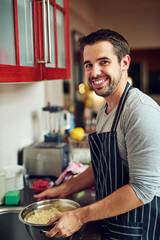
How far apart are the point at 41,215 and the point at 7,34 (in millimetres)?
715

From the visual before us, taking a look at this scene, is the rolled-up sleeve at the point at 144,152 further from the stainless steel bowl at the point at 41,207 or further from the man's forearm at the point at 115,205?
the stainless steel bowl at the point at 41,207

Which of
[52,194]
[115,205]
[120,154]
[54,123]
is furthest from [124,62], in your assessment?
[54,123]

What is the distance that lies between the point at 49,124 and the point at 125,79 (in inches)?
39.7

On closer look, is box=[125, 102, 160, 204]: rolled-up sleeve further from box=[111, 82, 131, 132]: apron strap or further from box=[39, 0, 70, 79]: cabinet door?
box=[39, 0, 70, 79]: cabinet door

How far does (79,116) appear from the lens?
4301 millimetres

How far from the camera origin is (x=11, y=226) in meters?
1.32

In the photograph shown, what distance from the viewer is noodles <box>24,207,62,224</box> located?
4.04 feet

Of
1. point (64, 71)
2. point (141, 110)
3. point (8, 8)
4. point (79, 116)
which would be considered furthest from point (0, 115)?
point (79, 116)

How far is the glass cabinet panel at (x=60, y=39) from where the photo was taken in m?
1.75

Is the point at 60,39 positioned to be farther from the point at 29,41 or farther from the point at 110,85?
the point at 110,85

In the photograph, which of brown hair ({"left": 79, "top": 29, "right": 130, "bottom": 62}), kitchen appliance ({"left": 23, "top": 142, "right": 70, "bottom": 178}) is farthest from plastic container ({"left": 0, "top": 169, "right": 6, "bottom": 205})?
brown hair ({"left": 79, "top": 29, "right": 130, "bottom": 62})

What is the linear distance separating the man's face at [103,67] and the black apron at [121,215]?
0.23 feet

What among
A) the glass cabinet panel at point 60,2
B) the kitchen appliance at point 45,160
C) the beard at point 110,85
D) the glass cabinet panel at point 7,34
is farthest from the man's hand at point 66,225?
the glass cabinet panel at point 60,2

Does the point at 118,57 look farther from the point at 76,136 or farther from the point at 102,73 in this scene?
the point at 76,136
